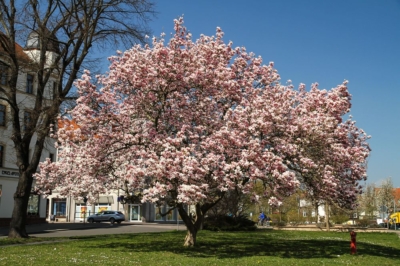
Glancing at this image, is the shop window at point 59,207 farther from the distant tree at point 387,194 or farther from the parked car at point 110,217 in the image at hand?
the distant tree at point 387,194

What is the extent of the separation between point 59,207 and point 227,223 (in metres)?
35.0

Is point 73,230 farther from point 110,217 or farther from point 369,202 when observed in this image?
point 369,202

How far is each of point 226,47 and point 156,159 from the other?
20.5ft

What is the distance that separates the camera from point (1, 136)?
43.1 m

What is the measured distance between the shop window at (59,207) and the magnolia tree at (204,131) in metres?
46.2

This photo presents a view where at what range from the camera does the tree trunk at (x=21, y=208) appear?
23.9m

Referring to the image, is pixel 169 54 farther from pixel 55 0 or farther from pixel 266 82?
pixel 55 0

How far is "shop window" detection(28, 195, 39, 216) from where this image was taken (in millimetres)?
46000

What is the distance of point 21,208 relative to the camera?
79.9ft

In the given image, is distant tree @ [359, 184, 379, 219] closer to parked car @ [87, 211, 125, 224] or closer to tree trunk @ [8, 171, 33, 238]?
parked car @ [87, 211, 125, 224]

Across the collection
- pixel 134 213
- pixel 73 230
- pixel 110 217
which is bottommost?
pixel 73 230

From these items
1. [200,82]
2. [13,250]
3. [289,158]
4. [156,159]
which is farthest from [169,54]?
[13,250]

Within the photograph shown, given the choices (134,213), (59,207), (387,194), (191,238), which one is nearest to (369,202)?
(387,194)

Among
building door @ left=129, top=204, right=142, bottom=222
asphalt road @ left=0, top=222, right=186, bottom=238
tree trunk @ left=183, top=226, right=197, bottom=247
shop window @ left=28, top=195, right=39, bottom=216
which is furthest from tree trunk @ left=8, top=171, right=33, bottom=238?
building door @ left=129, top=204, right=142, bottom=222
